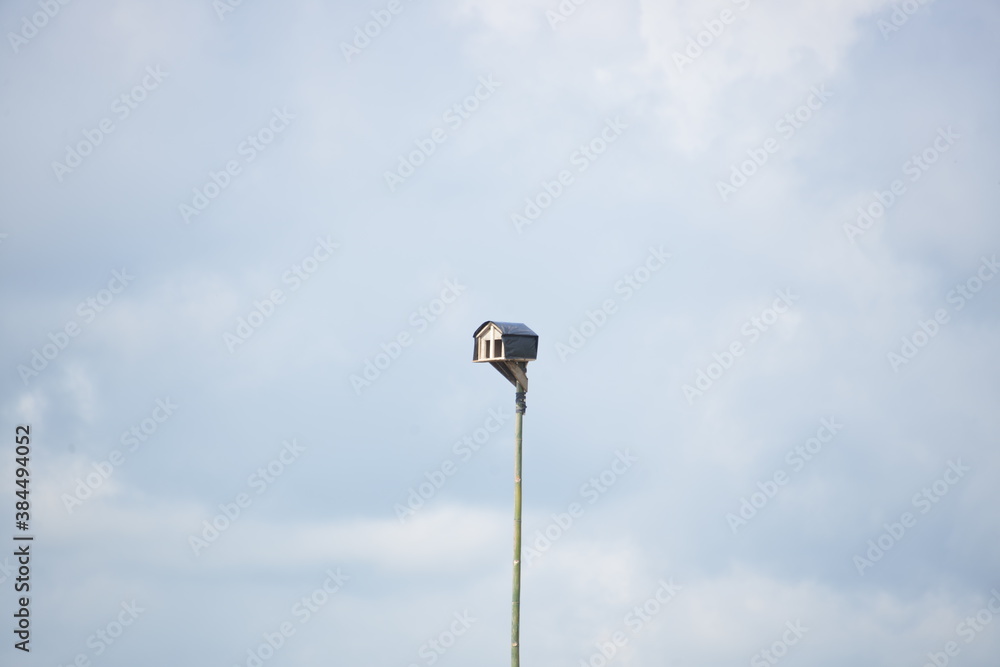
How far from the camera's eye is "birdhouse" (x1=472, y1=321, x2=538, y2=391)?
27.3 meters

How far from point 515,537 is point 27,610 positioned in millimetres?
14559

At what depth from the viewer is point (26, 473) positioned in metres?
33.2

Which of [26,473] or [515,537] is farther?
[26,473]

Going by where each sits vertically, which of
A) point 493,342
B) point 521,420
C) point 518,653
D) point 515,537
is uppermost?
point 493,342

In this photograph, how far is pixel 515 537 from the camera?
86.1 ft

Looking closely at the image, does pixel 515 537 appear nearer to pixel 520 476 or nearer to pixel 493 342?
pixel 520 476

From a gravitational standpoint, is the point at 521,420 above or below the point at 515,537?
above

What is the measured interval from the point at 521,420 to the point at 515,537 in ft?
8.04

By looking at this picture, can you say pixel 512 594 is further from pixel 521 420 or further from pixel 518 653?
pixel 521 420

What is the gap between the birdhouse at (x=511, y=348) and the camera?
2731 centimetres

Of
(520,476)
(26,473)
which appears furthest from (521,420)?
(26,473)

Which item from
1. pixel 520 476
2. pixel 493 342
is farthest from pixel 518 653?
pixel 493 342

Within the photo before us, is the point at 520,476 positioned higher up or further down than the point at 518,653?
higher up

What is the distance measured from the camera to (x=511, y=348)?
27297mm
